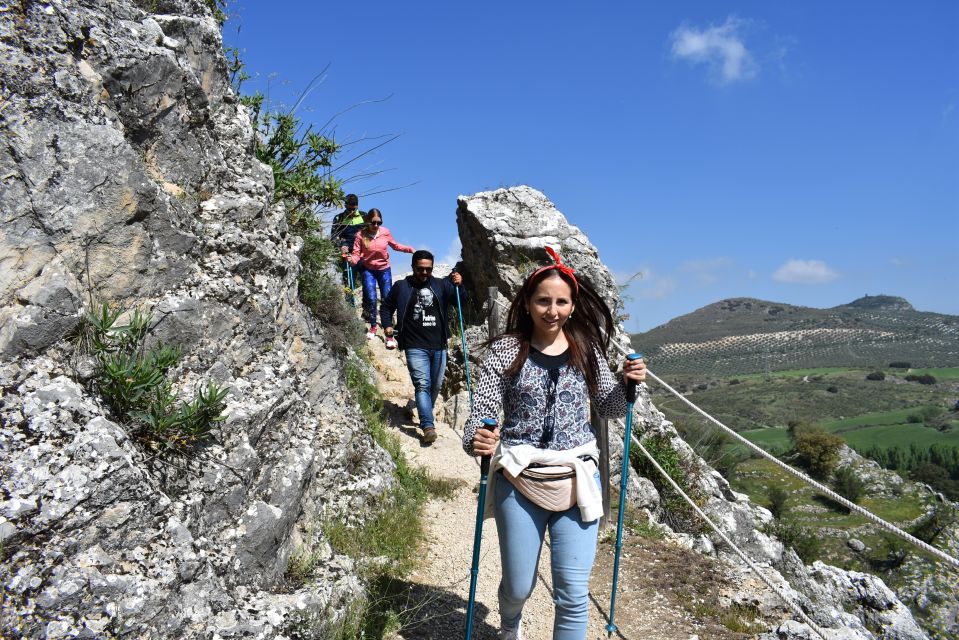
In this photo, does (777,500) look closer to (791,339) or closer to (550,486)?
(550,486)

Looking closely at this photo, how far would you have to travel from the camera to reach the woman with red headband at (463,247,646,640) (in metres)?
3.01

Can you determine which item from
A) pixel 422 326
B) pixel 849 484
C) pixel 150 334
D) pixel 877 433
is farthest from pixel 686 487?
pixel 877 433

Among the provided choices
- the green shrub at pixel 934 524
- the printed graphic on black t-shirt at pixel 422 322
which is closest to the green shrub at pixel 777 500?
the green shrub at pixel 934 524

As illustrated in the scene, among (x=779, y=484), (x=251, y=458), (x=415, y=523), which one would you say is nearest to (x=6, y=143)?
(x=251, y=458)

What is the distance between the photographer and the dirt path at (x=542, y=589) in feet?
14.8

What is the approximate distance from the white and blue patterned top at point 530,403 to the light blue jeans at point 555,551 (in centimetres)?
26

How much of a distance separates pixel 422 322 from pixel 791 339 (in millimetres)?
140266

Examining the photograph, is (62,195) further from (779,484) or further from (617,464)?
(779,484)

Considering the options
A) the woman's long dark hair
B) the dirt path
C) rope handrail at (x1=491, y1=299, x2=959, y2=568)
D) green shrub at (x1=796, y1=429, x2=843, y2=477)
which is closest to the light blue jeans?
the woman's long dark hair

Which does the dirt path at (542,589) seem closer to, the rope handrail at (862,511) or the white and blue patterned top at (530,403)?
the rope handrail at (862,511)

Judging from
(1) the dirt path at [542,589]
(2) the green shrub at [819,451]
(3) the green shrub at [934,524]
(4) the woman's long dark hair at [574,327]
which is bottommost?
(3) the green shrub at [934,524]

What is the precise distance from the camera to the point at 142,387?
10.4 feet

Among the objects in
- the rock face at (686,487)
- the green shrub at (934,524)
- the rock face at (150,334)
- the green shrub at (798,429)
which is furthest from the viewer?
the green shrub at (798,429)

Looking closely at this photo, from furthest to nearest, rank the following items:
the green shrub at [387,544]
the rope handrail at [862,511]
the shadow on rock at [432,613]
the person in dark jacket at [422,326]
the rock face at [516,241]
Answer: the rock face at [516,241] → the person in dark jacket at [422,326] → the shadow on rock at [432,613] → the green shrub at [387,544] → the rope handrail at [862,511]
